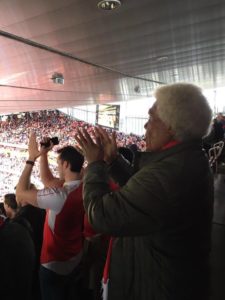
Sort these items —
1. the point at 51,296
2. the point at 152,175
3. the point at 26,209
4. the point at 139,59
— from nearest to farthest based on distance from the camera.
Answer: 1. the point at 152,175
2. the point at 51,296
3. the point at 26,209
4. the point at 139,59

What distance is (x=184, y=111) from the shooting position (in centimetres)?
100

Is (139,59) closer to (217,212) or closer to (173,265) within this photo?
(217,212)

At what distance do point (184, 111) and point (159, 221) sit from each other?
1.22 feet

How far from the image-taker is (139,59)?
3963mm

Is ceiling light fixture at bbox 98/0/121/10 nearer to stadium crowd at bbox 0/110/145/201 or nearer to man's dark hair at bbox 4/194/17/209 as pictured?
man's dark hair at bbox 4/194/17/209

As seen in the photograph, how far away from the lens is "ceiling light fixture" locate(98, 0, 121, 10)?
2.13 m

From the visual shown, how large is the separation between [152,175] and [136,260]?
0.32 metres

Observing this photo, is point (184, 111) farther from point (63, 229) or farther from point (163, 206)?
point (63, 229)

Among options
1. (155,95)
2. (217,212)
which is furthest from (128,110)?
(155,95)

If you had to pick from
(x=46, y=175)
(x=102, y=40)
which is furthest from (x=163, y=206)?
(x=102, y=40)

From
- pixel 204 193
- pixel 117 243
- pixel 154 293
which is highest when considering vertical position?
pixel 204 193

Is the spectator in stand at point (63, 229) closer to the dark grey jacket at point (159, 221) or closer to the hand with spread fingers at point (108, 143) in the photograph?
the hand with spread fingers at point (108, 143)

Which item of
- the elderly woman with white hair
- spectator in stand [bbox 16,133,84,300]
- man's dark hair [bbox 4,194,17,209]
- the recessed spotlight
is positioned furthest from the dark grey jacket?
the recessed spotlight

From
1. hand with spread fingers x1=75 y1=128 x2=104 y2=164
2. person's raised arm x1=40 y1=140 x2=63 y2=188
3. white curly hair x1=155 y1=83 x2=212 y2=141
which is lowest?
person's raised arm x1=40 y1=140 x2=63 y2=188
